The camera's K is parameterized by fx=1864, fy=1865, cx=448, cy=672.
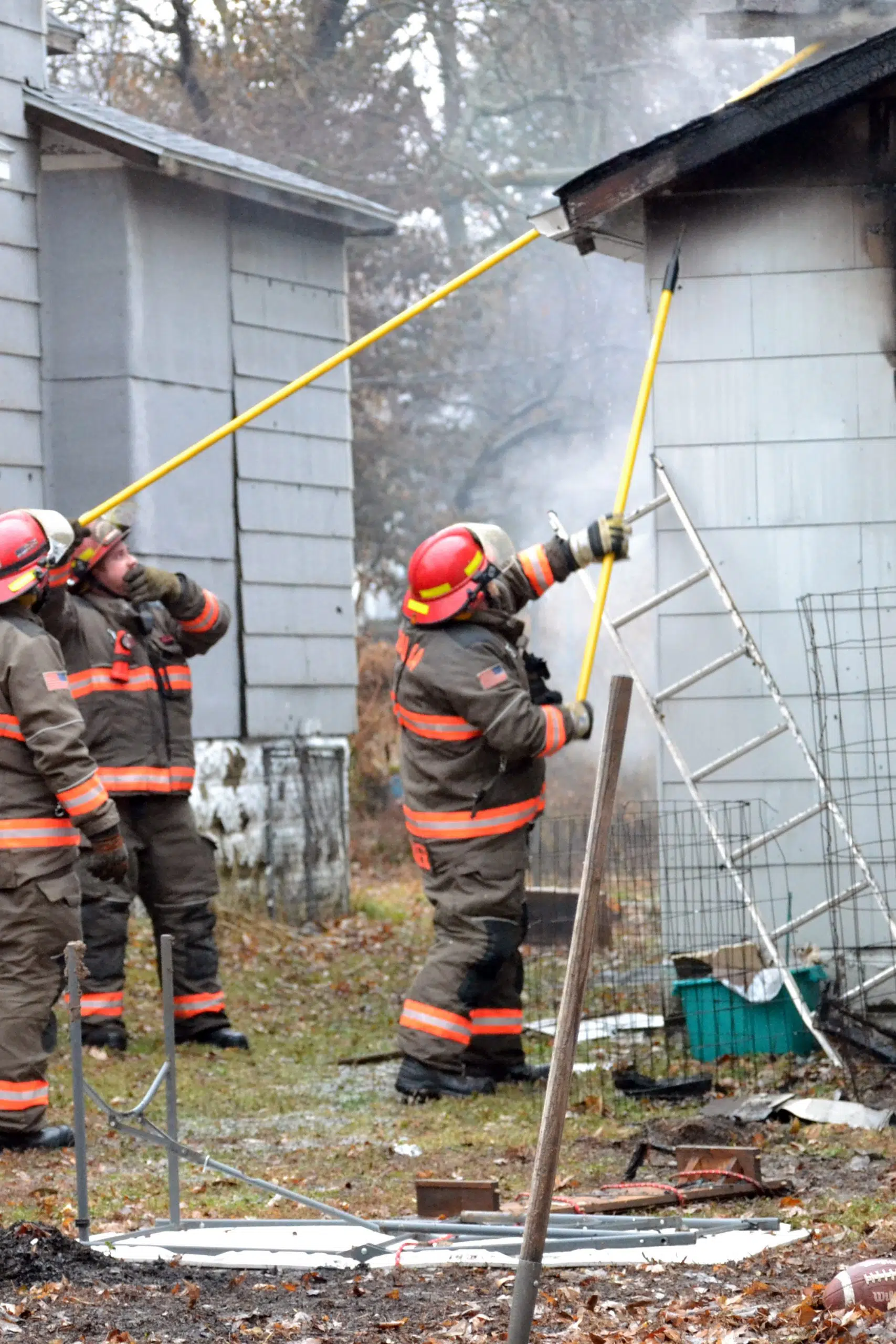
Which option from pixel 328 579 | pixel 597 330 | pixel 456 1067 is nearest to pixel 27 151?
pixel 328 579

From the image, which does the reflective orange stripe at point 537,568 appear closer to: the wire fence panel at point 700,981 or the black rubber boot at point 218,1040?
the wire fence panel at point 700,981

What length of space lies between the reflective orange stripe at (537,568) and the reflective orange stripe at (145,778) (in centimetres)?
199

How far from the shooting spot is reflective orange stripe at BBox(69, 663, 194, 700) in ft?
28.5

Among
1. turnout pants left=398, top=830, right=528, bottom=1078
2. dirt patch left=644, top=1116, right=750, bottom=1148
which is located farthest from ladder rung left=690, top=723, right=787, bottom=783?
dirt patch left=644, top=1116, right=750, bottom=1148

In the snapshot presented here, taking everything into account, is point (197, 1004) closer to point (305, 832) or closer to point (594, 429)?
point (305, 832)

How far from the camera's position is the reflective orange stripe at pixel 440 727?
25.9 feet

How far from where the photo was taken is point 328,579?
43.9 ft

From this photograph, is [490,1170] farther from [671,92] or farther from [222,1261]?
[671,92]

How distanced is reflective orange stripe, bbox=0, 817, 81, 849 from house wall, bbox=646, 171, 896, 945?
9.25 ft

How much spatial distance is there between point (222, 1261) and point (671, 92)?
2047 cm

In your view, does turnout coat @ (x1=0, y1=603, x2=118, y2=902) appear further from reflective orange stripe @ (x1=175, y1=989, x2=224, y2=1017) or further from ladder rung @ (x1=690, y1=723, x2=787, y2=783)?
ladder rung @ (x1=690, y1=723, x2=787, y2=783)

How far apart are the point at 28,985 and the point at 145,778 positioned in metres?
1.89

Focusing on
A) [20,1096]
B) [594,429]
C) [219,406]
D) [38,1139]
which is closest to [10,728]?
[20,1096]

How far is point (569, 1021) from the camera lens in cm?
357
